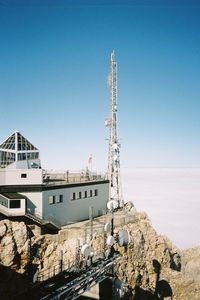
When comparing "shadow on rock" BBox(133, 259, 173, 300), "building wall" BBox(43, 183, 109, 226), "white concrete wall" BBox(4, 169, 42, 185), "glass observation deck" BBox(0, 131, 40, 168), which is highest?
"glass observation deck" BBox(0, 131, 40, 168)

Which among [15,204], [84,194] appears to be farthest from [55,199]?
[84,194]

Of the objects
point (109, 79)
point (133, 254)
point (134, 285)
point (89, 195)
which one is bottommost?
point (134, 285)

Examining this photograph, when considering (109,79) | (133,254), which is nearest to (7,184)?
(133,254)

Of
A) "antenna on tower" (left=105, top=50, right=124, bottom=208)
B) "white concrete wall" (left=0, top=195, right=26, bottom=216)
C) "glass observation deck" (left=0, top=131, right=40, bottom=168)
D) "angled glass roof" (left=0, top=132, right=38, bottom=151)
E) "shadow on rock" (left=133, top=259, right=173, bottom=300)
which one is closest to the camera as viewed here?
"white concrete wall" (left=0, top=195, right=26, bottom=216)

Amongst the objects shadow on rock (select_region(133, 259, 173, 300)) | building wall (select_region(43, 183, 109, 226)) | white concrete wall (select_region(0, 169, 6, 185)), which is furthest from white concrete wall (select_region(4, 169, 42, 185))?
shadow on rock (select_region(133, 259, 173, 300))

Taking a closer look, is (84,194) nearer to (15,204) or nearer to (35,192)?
(35,192)

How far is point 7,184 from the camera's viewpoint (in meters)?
34.2

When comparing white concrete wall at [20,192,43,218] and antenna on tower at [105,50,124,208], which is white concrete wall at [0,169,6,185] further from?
antenna on tower at [105,50,124,208]

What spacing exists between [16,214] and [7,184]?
14.1 ft

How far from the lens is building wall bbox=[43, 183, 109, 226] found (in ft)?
115

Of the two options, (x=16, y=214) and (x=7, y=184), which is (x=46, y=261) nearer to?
(x=16, y=214)

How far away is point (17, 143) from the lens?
128 feet

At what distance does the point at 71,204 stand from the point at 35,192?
6.58 meters

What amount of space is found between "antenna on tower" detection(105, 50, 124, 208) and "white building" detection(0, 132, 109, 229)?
3.43m
